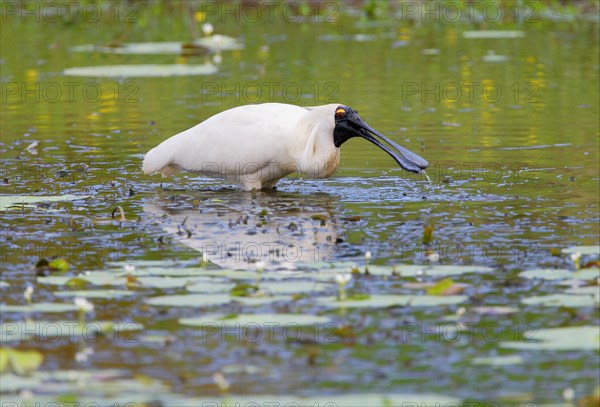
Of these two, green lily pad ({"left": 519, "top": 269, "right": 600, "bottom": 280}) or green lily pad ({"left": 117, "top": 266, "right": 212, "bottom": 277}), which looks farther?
green lily pad ({"left": 117, "top": 266, "right": 212, "bottom": 277})

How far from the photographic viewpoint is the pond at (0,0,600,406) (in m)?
6.13

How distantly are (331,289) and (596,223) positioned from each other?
9.11 feet

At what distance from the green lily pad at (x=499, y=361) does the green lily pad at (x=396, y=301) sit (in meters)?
0.85

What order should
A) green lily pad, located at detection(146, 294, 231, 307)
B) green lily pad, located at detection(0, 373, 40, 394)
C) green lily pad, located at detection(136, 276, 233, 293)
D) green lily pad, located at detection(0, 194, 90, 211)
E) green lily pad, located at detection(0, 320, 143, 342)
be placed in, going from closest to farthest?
1. green lily pad, located at detection(0, 373, 40, 394)
2. green lily pad, located at detection(0, 320, 143, 342)
3. green lily pad, located at detection(146, 294, 231, 307)
4. green lily pad, located at detection(136, 276, 233, 293)
5. green lily pad, located at detection(0, 194, 90, 211)

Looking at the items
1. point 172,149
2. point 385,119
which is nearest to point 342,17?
point 385,119

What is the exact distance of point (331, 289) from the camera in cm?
755

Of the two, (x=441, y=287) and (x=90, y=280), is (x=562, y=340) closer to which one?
(x=441, y=287)

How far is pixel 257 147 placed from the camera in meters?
10.9

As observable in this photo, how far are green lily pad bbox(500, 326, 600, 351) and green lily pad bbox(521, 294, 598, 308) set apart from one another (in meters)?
0.44

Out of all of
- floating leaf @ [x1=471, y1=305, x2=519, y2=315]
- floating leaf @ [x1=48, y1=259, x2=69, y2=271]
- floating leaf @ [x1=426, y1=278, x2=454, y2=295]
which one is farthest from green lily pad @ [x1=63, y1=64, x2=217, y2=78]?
floating leaf @ [x1=471, y1=305, x2=519, y2=315]

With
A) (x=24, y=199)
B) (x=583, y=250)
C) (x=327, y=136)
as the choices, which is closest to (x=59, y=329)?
(x=583, y=250)

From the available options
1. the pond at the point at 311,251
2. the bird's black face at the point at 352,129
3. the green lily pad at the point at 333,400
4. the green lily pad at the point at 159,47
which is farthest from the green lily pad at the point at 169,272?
the green lily pad at the point at 159,47

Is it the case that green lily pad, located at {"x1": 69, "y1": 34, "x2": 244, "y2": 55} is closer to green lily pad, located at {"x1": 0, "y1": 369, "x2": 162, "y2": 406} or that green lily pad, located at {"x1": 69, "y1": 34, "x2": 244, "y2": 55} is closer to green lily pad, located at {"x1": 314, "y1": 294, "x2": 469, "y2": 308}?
green lily pad, located at {"x1": 314, "y1": 294, "x2": 469, "y2": 308}

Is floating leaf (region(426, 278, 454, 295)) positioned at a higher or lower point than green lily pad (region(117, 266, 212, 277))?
lower
